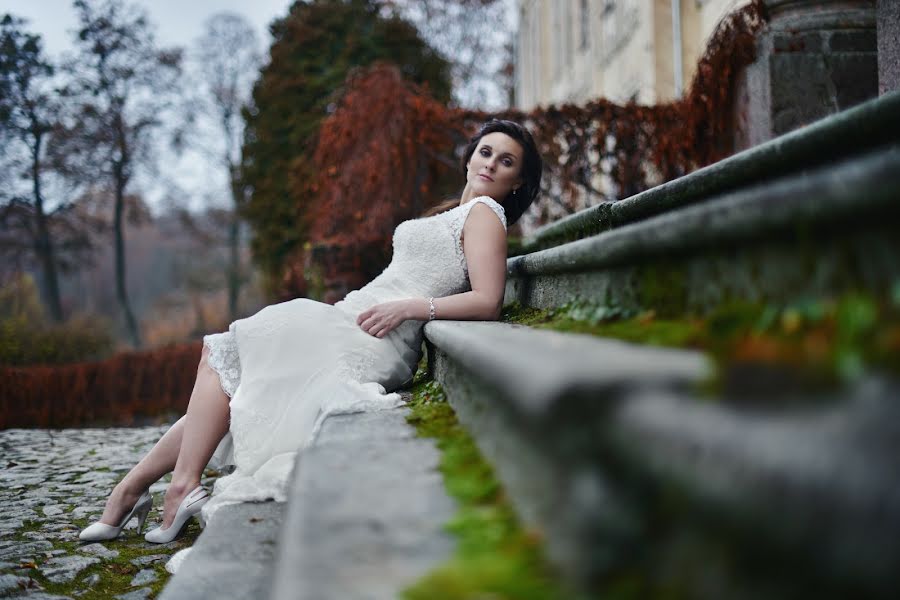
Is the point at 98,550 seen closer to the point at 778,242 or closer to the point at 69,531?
the point at 69,531

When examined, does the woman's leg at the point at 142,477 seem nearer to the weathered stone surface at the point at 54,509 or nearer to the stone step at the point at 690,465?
the weathered stone surface at the point at 54,509

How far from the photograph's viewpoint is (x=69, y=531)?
10.3ft

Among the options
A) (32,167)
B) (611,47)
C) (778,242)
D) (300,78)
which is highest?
(300,78)

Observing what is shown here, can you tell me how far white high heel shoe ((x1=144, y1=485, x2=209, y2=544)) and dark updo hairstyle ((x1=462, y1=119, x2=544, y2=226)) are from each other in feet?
6.24

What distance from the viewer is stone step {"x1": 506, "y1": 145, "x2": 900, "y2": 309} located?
2.99ft

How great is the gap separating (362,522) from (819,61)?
15.4 ft

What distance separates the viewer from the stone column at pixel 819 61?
470cm

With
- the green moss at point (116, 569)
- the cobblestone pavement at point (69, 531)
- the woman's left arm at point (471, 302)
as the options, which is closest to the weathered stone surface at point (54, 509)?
the cobblestone pavement at point (69, 531)

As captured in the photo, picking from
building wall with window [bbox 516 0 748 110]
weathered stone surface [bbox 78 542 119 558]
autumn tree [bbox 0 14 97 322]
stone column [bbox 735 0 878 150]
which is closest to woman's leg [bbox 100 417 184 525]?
weathered stone surface [bbox 78 542 119 558]

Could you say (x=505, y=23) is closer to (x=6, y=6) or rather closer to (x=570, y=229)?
(x=6, y=6)

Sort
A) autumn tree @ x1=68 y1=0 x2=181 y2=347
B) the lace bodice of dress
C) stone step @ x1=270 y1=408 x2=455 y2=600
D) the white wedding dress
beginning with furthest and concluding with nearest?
autumn tree @ x1=68 y1=0 x2=181 y2=347 → the lace bodice of dress → the white wedding dress → stone step @ x1=270 y1=408 x2=455 y2=600

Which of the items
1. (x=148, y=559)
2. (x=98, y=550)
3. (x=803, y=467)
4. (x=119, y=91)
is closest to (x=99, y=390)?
(x=98, y=550)

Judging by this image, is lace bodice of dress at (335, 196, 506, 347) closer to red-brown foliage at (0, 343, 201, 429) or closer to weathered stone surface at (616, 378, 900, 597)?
weathered stone surface at (616, 378, 900, 597)

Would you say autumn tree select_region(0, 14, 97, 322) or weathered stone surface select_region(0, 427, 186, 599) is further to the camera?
autumn tree select_region(0, 14, 97, 322)
